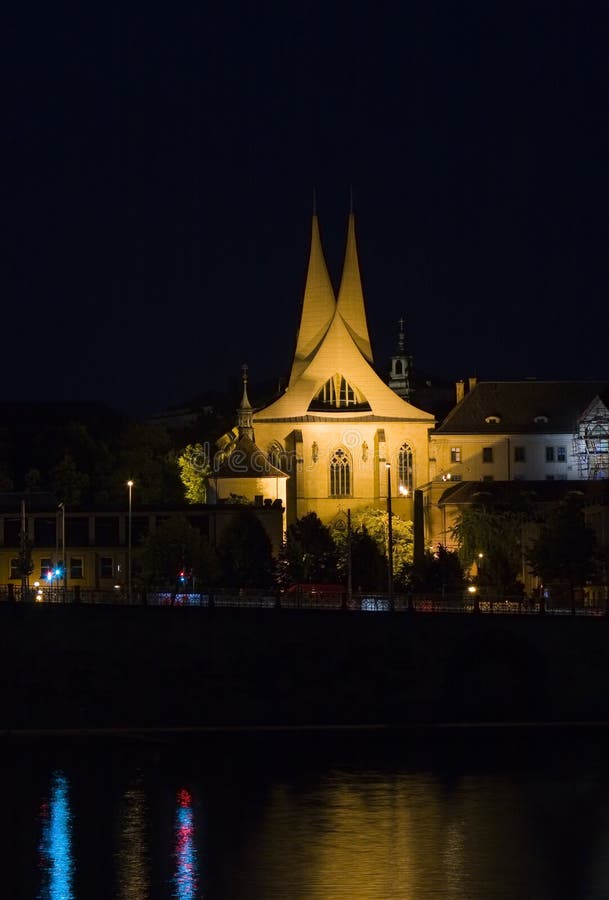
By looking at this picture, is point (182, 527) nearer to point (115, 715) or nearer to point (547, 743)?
point (115, 715)

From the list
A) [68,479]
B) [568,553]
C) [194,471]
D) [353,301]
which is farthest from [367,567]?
[68,479]

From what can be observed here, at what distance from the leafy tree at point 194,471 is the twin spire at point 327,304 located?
11.0 metres

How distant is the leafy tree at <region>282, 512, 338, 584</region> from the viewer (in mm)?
122500

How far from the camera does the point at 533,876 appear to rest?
189ft

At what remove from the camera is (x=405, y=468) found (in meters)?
157

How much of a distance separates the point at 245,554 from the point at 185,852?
61939 millimetres

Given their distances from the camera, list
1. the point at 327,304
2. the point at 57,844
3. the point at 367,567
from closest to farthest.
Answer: the point at 57,844 < the point at 367,567 < the point at 327,304

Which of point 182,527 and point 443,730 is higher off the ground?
point 182,527

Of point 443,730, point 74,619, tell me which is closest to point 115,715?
point 74,619

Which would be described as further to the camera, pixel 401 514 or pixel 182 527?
pixel 401 514

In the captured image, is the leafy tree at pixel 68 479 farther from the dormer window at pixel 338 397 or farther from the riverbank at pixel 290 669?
the riverbank at pixel 290 669

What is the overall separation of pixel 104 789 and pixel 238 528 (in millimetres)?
54612

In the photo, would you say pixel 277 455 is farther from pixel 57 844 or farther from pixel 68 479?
pixel 57 844

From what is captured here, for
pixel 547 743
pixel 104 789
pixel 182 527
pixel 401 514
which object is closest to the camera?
pixel 104 789
